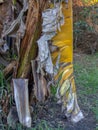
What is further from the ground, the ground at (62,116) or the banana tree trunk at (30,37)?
the banana tree trunk at (30,37)

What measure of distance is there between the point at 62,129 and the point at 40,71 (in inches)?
31.1

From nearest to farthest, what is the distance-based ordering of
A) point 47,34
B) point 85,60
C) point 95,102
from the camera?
1. point 47,34
2. point 95,102
3. point 85,60

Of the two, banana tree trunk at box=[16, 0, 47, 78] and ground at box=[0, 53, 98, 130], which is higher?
banana tree trunk at box=[16, 0, 47, 78]

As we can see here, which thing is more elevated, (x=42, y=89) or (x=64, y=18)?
(x=64, y=18)

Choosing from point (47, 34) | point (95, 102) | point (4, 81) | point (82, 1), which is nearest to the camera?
point (47, 34)

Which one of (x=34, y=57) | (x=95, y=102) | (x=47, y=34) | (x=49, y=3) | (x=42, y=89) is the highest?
(x=49, y=3)

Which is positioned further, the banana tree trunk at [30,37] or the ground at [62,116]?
the ground at [62,116]

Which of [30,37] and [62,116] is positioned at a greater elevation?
[30,37]

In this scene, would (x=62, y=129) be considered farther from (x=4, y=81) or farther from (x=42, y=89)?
(x=4, y=81)

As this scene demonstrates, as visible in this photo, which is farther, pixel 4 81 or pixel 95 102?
pixel 95 102

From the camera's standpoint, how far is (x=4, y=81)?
3951 millimetres

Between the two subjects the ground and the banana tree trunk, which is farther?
the ground

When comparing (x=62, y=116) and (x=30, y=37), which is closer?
(x=30, y=37)

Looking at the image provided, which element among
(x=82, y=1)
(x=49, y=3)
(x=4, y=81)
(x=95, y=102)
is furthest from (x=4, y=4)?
(x=82, y=1)
